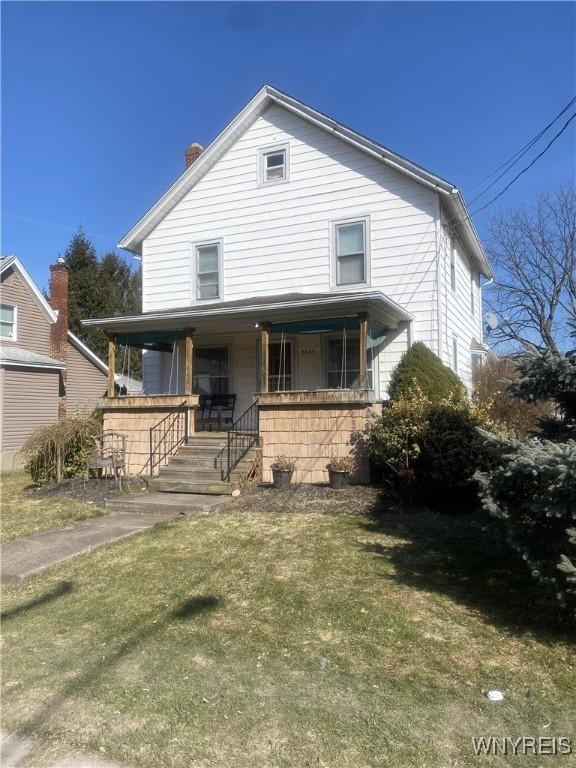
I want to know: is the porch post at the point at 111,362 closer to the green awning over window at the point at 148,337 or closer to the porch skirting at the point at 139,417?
the green awning over window at the point at 148,337

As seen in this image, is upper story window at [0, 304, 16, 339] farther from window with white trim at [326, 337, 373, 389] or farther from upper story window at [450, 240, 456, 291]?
upper story window at [450, 240, 456, 291]

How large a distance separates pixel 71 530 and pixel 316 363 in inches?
298

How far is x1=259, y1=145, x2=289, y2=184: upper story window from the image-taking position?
1470 cm

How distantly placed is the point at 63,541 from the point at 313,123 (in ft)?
38.1

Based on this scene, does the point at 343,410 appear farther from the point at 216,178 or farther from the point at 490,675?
the point at 216,178

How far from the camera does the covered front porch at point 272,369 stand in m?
11.0

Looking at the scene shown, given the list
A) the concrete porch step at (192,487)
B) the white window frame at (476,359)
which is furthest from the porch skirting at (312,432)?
the white window frame at (476,359)

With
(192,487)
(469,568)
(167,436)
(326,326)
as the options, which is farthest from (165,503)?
(469,568)

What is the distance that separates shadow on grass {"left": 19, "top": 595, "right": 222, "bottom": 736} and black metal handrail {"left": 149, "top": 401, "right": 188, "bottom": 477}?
7.64m

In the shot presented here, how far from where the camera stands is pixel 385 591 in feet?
17.1

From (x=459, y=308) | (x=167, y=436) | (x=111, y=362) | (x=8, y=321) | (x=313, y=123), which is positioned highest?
(x=313, y=123)

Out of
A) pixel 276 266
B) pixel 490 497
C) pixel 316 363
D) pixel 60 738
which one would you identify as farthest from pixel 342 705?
pixel 276 266

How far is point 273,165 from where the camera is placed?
14.9 m

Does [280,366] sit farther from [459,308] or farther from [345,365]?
[459,308]
